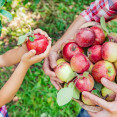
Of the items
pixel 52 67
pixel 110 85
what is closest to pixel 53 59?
pixel 52 67

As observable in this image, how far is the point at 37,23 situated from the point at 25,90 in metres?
1.02

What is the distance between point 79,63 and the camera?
1157mm

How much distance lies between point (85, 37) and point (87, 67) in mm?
208

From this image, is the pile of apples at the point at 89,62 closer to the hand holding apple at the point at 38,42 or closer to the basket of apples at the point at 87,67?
the basket of apples at the point at 87,67

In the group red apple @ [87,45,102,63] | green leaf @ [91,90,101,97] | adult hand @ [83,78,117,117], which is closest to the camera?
adult hand @ [83,78,117,117]

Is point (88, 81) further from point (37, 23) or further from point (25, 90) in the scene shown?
point (37, 23)

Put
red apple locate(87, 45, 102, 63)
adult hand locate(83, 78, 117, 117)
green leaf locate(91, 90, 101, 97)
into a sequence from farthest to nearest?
red apple locate(87, 45, 102, 63)
green leaf locate(91, 90, 101, 97)
adult hand locate(83, 78, 117, 117)

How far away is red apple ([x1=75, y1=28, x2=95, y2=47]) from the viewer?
1.22 meters

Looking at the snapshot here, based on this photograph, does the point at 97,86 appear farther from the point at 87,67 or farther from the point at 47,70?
the point at 47,70

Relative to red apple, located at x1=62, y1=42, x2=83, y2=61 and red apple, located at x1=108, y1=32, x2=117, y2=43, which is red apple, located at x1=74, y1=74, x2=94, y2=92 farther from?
red apple, located at x1=108, y1=32, x2=117, y2=43

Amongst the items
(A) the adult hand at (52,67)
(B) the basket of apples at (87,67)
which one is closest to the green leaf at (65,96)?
(B) the basket of apples at (87,67)

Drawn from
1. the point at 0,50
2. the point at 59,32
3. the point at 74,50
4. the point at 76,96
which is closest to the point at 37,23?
the point at 59,32

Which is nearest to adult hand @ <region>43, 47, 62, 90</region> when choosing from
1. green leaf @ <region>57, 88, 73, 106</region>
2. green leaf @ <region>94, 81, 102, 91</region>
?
green leaf @ <region>57, 88, 73, 106</region>

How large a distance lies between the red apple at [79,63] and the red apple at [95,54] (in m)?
0.06
